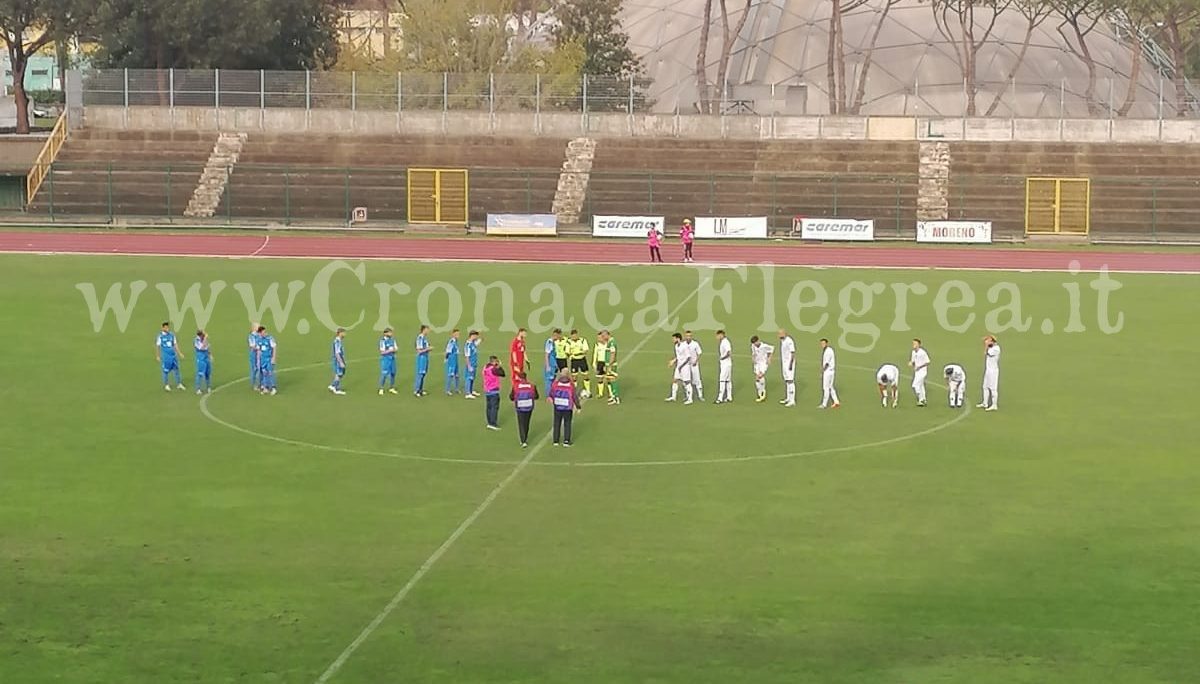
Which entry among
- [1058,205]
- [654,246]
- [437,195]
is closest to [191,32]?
[437,195]

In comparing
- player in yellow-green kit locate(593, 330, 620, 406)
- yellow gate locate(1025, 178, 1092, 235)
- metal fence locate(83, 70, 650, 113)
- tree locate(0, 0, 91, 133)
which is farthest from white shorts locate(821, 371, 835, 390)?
tree locate(0, 0, 91, 133)

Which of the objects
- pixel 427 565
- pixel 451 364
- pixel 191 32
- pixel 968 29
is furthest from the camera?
pixel 968 29

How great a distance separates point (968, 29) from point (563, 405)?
3227 inches

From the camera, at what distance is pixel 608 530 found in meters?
22.8

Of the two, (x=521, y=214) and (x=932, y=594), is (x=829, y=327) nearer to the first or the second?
(x=932, y=594)

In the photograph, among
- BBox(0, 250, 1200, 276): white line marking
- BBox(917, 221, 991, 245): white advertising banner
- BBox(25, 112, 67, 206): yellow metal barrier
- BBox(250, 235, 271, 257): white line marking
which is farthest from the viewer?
BBox(25, 112, 67, 206): yellow metal barrier

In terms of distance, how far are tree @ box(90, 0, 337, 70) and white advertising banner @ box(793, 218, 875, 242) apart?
113 feet

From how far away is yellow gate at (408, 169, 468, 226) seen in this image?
8012 cm

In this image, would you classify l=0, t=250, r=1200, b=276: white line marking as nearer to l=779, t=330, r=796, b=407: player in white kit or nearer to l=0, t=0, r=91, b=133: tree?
l=779, t=330, r=796, b=407: player in white kit

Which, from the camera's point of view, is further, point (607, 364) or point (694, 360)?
point (607, 364)

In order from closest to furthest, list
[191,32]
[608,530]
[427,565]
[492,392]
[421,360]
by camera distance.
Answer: [427,565], [608,530], [492,392], [421,360], [191,32]

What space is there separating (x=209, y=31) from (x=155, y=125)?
8.50m

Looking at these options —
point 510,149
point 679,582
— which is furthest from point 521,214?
point 679,582

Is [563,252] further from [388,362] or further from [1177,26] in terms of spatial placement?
[1177,26]
